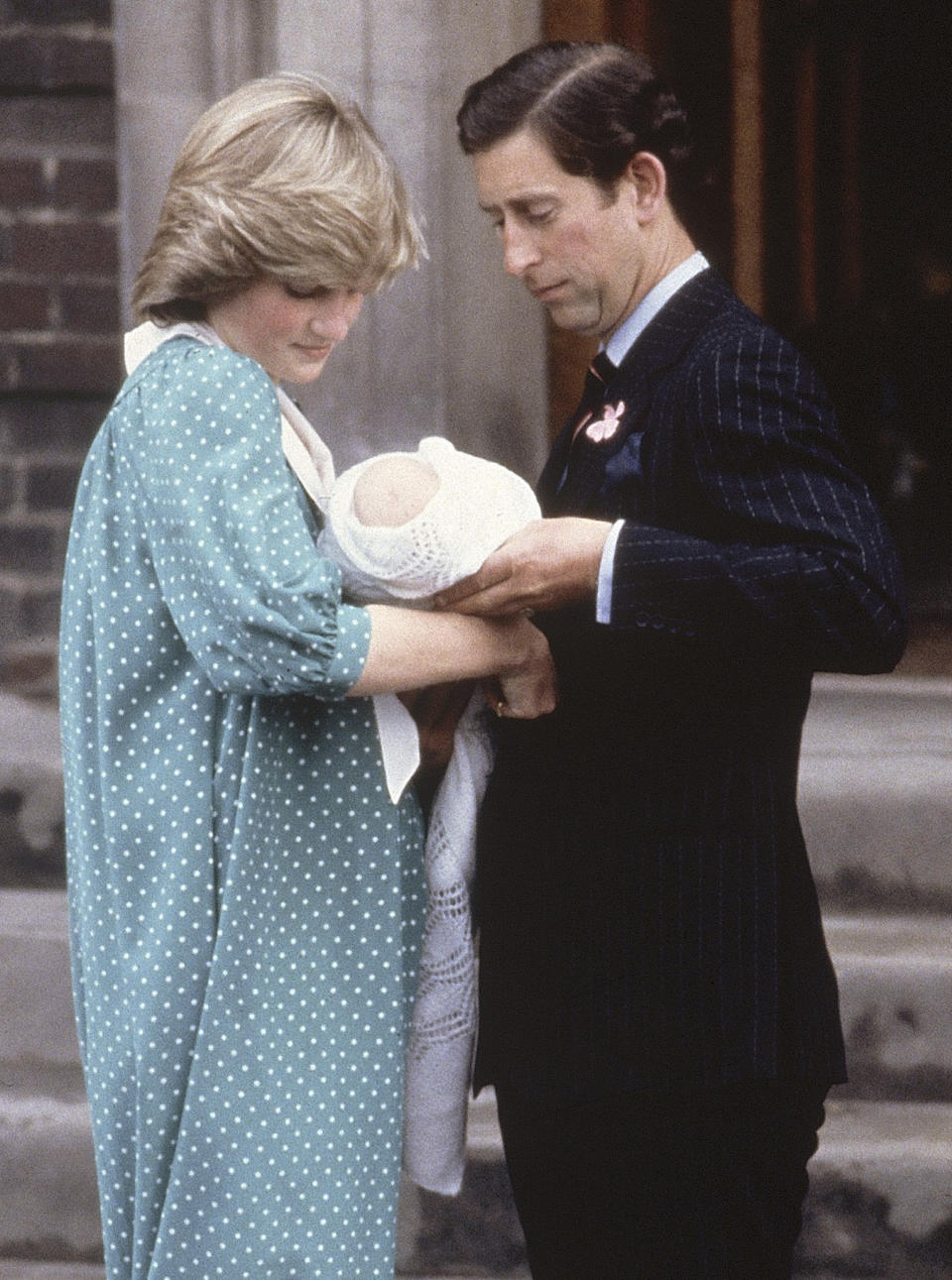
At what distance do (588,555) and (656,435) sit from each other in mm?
159

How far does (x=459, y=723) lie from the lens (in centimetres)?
206

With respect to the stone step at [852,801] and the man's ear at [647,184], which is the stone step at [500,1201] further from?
the man's ear at [647,184]

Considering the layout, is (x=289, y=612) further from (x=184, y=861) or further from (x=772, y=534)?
(x=772, y=534)

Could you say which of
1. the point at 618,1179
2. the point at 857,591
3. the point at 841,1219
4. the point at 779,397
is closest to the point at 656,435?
the point at 779,397

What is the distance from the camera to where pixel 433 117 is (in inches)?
151

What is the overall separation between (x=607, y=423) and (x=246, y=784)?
569 mm

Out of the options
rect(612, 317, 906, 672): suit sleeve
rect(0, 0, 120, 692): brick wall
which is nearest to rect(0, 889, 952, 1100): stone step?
rect(0, 0, 120, 692): brick wall

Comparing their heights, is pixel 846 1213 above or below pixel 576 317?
below

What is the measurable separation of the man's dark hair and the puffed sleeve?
18.2 inches

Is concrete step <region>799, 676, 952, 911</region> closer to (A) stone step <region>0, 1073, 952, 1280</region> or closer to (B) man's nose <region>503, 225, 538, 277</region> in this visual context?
(A) stone step <region>0, 1073, 952, 1280</region>

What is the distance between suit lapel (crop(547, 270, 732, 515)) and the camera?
1911 mm

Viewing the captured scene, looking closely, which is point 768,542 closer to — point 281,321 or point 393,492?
point 393,492

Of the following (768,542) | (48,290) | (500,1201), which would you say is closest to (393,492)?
(768,542)

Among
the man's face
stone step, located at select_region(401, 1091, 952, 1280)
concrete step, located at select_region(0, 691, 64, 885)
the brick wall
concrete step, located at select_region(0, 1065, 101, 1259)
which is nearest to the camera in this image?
the man's face
